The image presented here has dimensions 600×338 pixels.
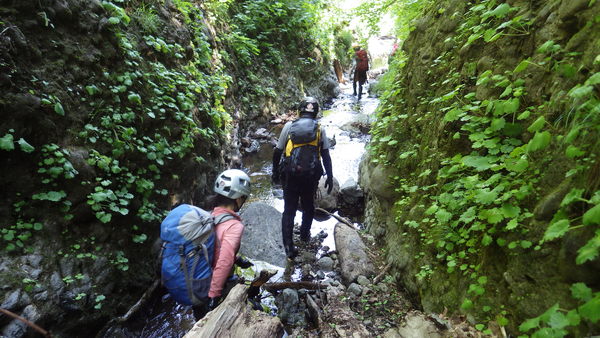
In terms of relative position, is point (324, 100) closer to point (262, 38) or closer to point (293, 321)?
point (262, 38)

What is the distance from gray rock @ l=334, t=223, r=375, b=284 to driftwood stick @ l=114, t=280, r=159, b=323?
264 cm

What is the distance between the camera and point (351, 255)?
4.63 m

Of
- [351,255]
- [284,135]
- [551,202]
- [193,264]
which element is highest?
[284,135]

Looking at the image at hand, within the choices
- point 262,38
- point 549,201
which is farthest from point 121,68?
point 262,38

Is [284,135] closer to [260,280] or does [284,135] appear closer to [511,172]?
[260,280]

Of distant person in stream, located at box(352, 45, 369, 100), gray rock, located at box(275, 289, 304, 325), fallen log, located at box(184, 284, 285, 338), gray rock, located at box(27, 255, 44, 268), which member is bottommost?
gray rock, located at box(275, 289, 304, 325)

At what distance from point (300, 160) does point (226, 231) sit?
83.6 inches

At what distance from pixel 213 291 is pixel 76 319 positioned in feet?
4.98

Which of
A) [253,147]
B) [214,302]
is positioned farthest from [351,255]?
[253,147]

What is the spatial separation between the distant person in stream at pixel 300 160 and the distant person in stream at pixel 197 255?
204cm

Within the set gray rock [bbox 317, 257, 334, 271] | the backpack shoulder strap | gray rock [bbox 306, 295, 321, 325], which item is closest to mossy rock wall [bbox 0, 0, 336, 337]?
the backpack shoulder strap

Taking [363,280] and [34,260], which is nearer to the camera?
[34,260]

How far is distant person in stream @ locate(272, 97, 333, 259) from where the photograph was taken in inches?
193

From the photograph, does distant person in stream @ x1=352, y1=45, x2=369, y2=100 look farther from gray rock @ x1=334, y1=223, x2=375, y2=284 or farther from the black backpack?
gray rock @ x1=334, y1=223, x2=375, y2=284
